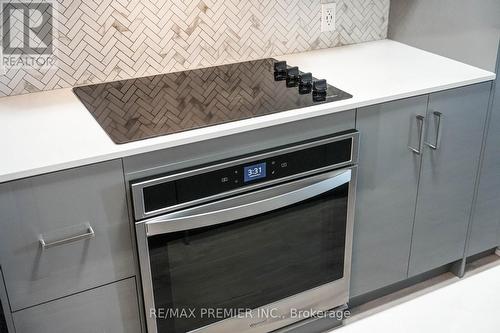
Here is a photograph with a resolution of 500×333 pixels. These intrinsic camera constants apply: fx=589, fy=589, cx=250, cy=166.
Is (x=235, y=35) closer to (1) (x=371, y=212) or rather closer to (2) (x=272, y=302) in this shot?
(1) (x=371, y=212)

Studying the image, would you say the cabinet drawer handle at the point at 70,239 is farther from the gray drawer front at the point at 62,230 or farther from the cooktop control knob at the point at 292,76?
the cooktop control knob at the point at 292,76

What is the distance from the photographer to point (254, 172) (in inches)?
67.1

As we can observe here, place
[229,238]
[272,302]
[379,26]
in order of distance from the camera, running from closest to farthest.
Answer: [229,238], [272,302], [379,26]

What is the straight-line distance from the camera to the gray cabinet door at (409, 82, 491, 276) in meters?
2.04

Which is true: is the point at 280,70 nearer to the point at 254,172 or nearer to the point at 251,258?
the point at 254,172

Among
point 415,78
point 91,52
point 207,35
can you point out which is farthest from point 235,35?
point 415,78

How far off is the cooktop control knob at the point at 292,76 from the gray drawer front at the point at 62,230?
72cm

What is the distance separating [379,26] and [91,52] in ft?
3.96

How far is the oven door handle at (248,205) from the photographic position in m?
1.60

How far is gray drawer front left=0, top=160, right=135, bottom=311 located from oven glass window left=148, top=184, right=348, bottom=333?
13cm

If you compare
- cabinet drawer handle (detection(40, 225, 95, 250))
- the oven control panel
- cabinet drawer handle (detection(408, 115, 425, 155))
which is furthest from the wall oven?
cabinet drawer handle (detection(408, 115, 425, 155))

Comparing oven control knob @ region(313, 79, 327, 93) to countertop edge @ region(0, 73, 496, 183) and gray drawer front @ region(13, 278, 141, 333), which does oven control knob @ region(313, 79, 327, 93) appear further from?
gray drawer front @ region(13, 278, 141, 333)

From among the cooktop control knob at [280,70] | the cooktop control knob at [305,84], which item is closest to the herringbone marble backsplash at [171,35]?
the cooktop control knob at [280,70]

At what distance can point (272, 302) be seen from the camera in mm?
1957
